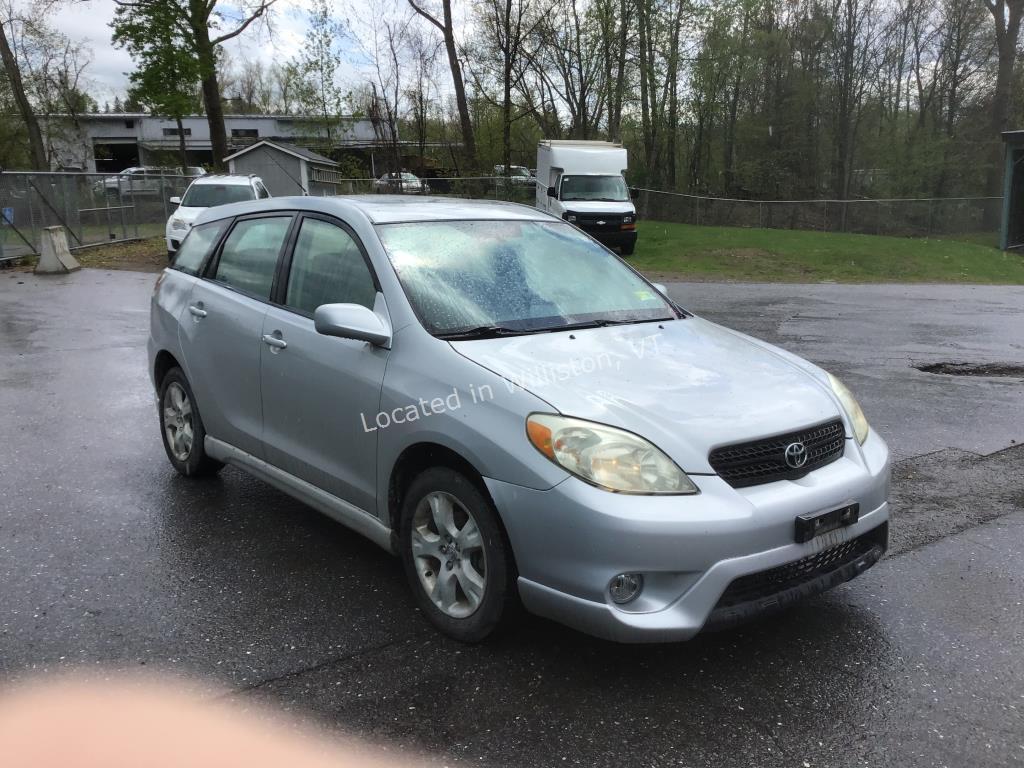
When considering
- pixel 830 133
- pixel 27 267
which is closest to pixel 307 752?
pixel 27 267

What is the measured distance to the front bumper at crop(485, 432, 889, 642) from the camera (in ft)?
9.11

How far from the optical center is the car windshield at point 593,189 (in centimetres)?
2345

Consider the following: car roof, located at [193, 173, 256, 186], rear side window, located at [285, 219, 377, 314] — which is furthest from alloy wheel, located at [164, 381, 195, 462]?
car roof, located at [193, 173, 256, 186]

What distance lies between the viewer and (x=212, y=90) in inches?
1216

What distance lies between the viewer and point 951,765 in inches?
102

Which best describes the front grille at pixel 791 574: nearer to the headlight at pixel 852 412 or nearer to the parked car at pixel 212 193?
the headlight at pixel 852 412

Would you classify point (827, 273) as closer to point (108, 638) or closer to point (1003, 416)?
point (1003, 416)

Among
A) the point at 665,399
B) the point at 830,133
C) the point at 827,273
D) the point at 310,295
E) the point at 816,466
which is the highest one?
the point at 830,133

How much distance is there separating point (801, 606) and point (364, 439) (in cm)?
205

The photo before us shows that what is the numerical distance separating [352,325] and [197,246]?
2360mm

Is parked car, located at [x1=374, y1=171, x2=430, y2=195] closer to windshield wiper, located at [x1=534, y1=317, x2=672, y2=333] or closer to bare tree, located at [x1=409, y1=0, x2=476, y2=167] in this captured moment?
bare tree, located at [x1=409, y1=0, x2=476, y2=167]

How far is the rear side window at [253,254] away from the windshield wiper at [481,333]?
4.65ft

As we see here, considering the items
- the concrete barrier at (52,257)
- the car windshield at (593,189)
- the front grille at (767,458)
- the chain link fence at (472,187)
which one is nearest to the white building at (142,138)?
the chain link fence at (472,187)

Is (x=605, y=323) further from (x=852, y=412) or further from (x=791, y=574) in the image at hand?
(x=791, y=574)
